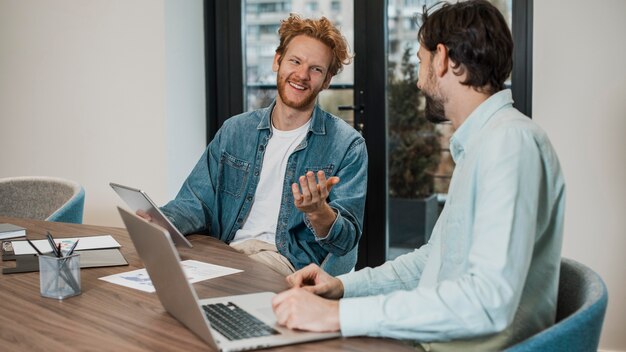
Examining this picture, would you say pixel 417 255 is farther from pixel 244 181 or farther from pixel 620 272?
pixel 620 272

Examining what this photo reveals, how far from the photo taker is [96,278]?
1.78m

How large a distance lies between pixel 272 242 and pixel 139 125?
61.9 inches

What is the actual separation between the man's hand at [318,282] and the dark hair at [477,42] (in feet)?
1.67

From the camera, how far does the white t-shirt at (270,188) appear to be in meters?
2.43

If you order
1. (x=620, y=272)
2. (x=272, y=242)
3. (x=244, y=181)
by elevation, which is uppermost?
(x=244, y=181)

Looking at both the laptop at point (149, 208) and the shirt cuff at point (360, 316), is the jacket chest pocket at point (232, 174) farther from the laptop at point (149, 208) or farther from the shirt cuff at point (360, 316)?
the shirt cuff at point (360, 316)

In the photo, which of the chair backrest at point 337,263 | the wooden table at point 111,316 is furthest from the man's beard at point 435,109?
the chair backrest at point 337,263

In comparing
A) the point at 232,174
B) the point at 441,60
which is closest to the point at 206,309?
the point at 441,60

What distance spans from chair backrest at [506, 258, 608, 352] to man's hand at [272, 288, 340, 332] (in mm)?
313

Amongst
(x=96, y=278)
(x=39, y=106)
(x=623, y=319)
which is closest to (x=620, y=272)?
(x=623, y=319)

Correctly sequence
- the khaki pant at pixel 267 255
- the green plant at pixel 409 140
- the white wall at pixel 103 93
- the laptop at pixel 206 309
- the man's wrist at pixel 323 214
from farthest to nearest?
1. the white wall at pixel 103 93
2. the green plant at pixel 409 140
3. the khaki pant at pixel 267 255
4. the man's wrist at pixel 323 214
5. the laptop at pixel 206 309

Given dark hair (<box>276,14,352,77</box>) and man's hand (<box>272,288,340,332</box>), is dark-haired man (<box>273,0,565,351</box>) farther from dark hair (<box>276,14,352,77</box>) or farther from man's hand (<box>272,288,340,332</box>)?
dark hair (<box>276,14,352,77</box>)

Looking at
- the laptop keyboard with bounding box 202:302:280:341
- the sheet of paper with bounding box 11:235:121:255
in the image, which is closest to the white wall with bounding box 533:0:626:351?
the sheet of paper with bounding box 11:235:121:255

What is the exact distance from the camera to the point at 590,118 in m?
2.93
